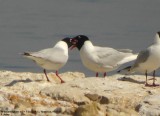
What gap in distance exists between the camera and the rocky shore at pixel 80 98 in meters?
11.2

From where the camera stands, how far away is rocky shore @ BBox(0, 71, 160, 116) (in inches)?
440

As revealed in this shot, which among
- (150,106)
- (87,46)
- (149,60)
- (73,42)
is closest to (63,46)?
(87,46)

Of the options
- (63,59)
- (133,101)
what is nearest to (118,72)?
(63,59)

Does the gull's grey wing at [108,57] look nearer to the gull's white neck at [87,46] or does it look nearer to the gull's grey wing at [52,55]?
the gull's white neck at [87,46]

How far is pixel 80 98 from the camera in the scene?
1276 centimetres

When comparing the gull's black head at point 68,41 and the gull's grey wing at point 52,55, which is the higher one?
the gull's black head at point 68,41

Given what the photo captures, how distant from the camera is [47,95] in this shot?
12859 mm

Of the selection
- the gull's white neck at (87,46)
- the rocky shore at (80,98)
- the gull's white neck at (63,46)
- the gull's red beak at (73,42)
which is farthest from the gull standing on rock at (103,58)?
the rocky shore at (80,98)

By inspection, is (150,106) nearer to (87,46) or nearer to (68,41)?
(87,46)

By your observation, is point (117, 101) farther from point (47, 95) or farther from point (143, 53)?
point (143, 53)

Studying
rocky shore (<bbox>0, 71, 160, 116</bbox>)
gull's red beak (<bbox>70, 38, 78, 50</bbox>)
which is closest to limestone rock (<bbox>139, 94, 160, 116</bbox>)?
rocky shore (<bbox>0, 71, 160, 116</bbox>)

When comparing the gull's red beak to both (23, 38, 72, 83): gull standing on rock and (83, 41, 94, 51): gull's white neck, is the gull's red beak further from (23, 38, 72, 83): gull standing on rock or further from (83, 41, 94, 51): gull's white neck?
(23, 38, 72, 83): gull standing on rock

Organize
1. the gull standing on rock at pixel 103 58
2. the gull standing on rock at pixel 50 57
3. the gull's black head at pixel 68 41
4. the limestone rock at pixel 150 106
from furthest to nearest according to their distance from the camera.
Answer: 1. the gull's black head at pixel 68 41
2. the gull standing on rock at pixel 103 58
3. the gull standing on rock at pixel 50 57
4. the limestone rock at pixel 150 106

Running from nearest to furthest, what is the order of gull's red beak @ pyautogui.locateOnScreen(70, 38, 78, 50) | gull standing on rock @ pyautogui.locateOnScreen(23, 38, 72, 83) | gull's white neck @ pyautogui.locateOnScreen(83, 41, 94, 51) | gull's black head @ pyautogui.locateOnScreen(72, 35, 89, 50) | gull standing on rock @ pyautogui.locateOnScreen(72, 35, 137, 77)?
gull standing on rock @ pyautogui.locateOnScreen(23, 38, 72, 83) → gull standing on rock @ pyautogui.locateOnScreen(72, 35, 137, 77) → gull's white neck @ pyautogui.locateOnScreen(83, 41, 94, 51) → gull's black head @ pyautogui.locateOnScreen(72, 35, 89, 50) → gull's red beak @ pyautogui.locateOnScreen(70, 38, 78, 50)
